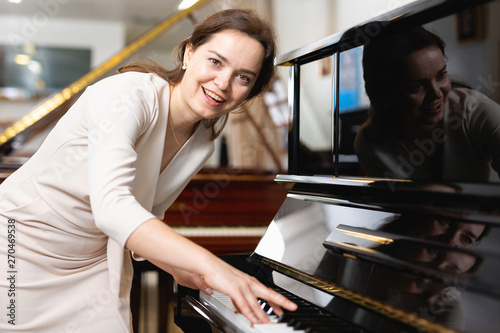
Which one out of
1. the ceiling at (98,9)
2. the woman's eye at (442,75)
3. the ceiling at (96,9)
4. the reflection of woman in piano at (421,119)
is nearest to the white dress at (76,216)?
the reflection of woman in piano at (421,119)

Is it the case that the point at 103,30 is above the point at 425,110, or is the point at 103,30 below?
above

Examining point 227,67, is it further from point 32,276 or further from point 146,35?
point 146,35

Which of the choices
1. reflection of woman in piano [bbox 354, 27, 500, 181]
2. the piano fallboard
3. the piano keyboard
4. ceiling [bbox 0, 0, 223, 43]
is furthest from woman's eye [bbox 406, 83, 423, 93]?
ceiling [bbox 0, 0, 223, 43]

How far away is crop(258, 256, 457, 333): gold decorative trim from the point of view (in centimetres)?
80

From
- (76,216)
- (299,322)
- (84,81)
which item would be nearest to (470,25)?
(299,322)

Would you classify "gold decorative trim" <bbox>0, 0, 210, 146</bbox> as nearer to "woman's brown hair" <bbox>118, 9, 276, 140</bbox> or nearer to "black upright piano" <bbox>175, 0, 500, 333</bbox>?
"woman's brown hair" <bbox>118, 9, 276, 140</bbox>

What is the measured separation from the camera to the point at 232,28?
1266 millimetres

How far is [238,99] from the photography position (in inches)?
51.5

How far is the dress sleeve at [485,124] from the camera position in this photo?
92 centimetres

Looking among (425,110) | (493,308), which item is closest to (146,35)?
(425,110)

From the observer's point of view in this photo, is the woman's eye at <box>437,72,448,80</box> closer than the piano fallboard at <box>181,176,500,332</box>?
No

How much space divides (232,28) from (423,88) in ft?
1.67

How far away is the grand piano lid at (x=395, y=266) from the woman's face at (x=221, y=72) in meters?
0.38

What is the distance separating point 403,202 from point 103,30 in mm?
8651
